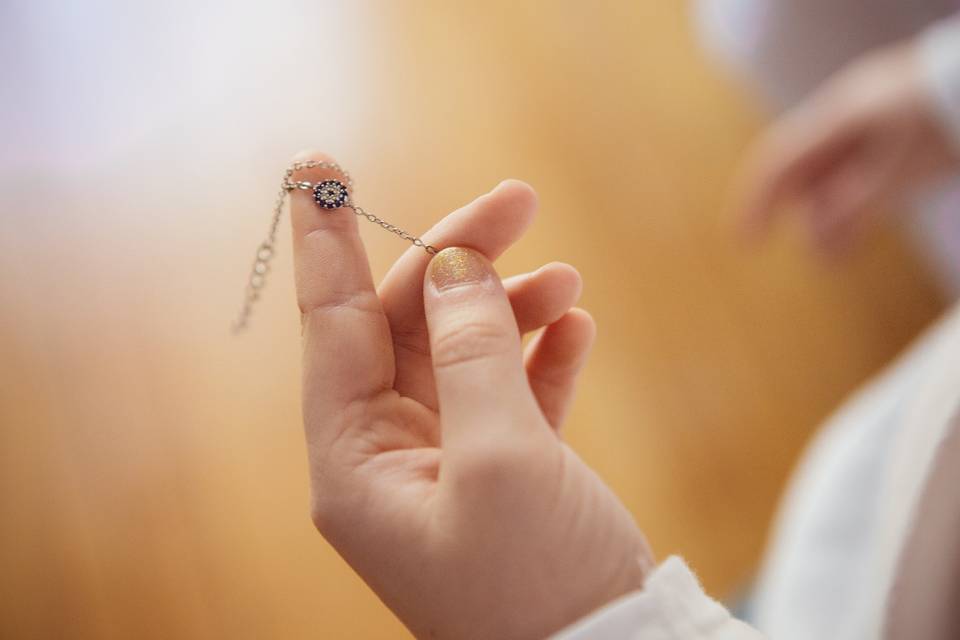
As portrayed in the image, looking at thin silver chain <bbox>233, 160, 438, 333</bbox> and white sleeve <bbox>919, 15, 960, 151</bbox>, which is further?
white sleeve <bbox>919, 15, 960, 151</bbox>

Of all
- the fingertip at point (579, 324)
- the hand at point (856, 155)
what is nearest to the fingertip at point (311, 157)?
the fingertip at point (579, 324)

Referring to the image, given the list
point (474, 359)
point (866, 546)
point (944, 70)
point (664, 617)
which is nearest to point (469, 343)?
point (474, 359)

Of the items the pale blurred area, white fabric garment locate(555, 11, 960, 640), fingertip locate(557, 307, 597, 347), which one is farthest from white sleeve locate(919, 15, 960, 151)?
fingertip locate(557, 307, 597, 347)

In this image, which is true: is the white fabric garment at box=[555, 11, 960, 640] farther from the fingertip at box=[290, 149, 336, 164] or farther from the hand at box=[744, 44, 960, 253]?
the fingertip at box=[290, 149, 336, 164]

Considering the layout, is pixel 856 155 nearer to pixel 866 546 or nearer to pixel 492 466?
pixel 866 546

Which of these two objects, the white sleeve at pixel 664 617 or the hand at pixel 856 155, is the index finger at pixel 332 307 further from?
the hand at pixel 856 155

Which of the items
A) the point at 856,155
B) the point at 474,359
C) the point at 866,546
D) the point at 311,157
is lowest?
the point at 866,546
